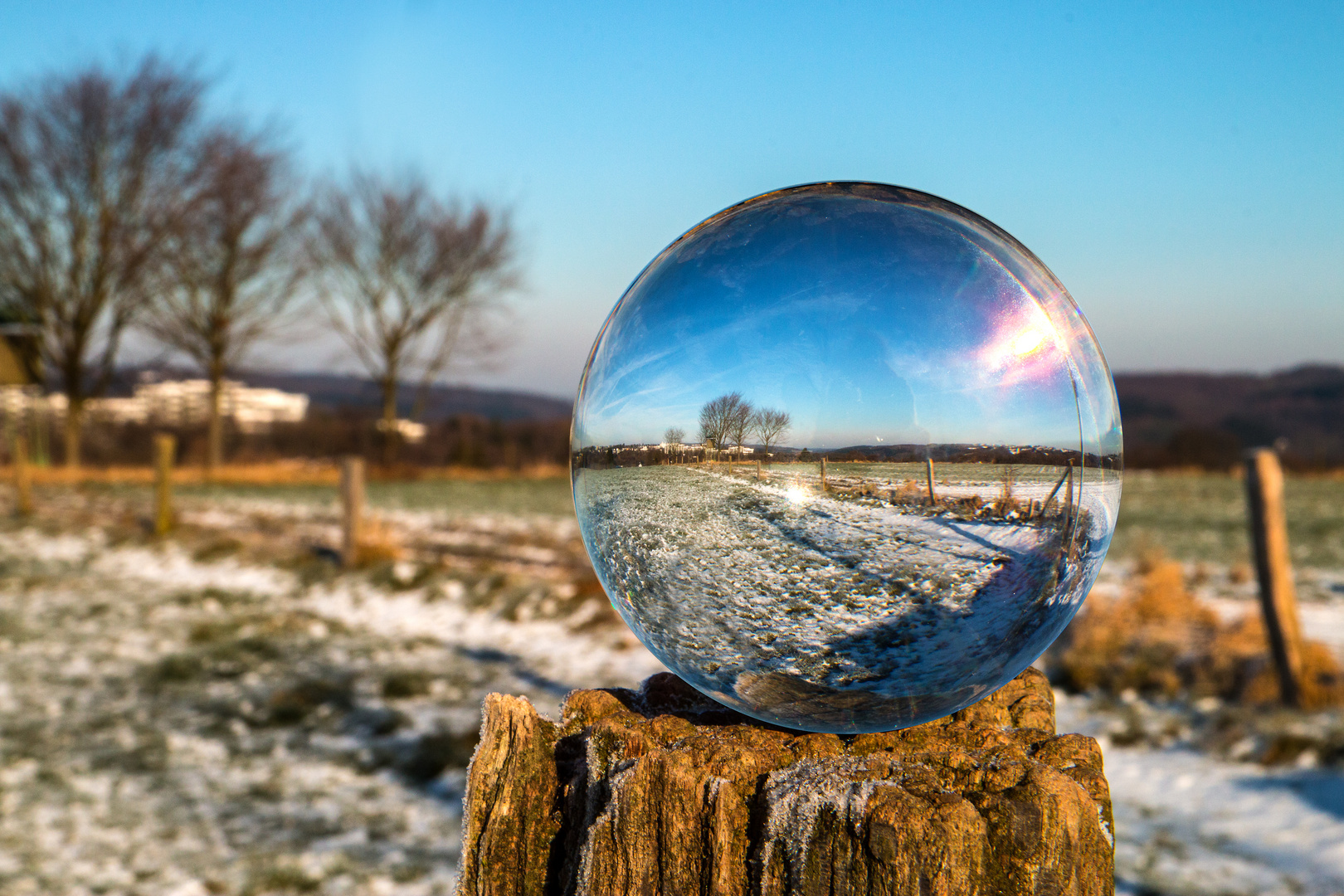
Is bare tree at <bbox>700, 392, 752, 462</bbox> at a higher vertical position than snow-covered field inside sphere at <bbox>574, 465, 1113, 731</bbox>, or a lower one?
higher

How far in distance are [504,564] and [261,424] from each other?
83.9 ft

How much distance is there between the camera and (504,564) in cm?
1147

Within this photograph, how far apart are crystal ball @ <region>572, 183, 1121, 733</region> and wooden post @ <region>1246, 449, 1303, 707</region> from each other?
18.1 ft

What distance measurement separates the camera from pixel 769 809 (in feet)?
4.28

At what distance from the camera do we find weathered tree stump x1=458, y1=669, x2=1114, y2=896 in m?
1.22

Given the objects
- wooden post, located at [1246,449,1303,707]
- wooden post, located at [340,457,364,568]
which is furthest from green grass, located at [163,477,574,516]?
wooden post, located at [1246,449,1303,707]

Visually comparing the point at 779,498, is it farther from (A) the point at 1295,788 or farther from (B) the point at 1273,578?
(B) the point at 1273,578

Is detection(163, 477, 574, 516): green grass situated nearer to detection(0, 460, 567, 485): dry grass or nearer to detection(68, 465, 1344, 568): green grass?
detection(68, 465, 1344, 568): green grass

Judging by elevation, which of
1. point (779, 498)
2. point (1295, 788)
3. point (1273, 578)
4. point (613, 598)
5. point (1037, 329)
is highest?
point (1037, 329)

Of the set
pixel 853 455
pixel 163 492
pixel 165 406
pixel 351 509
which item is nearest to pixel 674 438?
pixel 853 455

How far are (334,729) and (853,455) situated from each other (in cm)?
550

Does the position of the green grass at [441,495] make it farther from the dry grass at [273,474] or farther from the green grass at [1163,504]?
the dry grass at [273,474]

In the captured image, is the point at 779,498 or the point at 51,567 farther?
the point at 51,567

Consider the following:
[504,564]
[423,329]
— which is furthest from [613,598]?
[423,329]
